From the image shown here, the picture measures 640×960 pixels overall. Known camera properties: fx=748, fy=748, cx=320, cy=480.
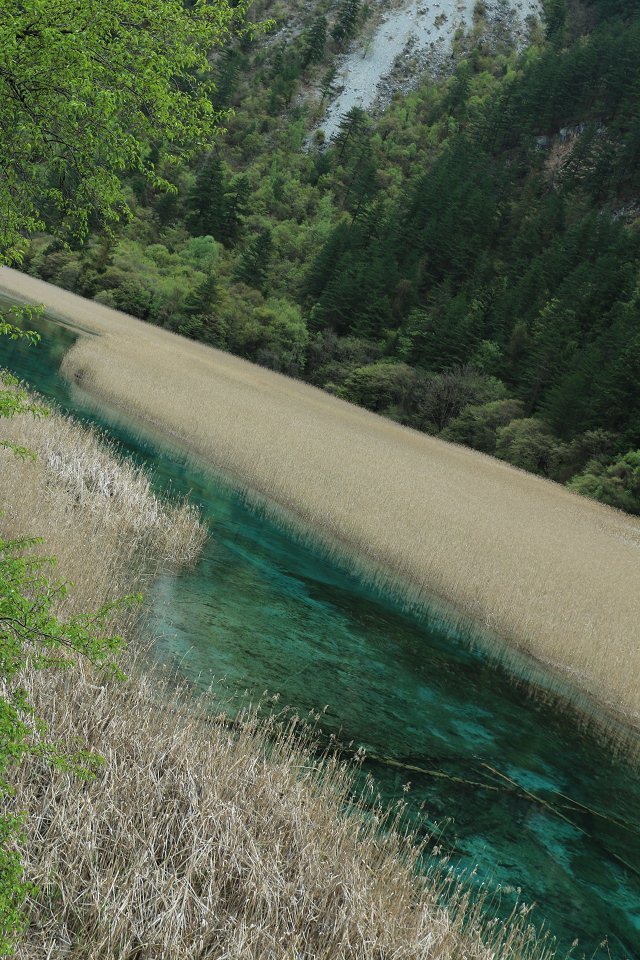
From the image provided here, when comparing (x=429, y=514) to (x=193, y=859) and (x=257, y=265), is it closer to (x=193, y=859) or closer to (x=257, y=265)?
(x=193, y=859)

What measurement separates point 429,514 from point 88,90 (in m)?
16.0

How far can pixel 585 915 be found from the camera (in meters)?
7.36

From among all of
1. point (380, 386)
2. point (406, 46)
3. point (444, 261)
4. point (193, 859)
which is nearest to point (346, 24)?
point (406, 46)

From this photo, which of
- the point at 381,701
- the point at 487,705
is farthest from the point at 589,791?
the point at 381,701

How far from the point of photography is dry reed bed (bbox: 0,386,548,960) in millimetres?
4266

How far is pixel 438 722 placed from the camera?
1073cm

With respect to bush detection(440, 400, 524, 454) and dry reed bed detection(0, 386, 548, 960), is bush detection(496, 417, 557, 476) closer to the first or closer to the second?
bush detection(440, 400, 524, 454)

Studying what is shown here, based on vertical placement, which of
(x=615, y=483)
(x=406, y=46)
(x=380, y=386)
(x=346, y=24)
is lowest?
(x=615, y=483)

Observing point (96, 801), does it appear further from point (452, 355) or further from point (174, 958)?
point (452, 355)

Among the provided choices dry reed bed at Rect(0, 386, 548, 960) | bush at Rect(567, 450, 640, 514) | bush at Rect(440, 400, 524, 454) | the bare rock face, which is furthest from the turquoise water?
the bare rock face

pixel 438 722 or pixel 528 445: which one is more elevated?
pixel 528 445

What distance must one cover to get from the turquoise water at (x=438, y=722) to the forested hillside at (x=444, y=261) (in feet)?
107

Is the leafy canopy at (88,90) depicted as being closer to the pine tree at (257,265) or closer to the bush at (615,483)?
the bush at (615,483)

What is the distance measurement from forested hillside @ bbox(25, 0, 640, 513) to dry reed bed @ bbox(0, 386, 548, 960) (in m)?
40.1
